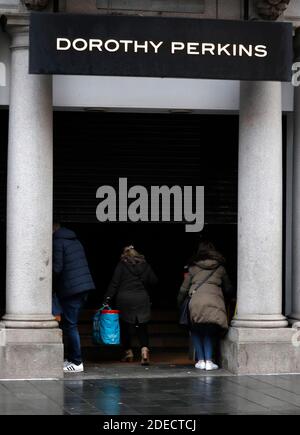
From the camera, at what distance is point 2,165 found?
15680mm

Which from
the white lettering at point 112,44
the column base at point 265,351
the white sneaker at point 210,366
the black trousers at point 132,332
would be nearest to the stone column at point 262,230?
the column base at point 265,351

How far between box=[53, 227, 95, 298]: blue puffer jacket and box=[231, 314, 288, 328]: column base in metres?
2.01

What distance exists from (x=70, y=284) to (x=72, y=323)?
0.51m

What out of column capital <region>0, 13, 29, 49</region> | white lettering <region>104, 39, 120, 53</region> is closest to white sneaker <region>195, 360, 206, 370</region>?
white lettering <region>104, 39, 120, 53</region>

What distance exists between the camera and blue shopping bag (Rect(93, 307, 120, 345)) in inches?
620

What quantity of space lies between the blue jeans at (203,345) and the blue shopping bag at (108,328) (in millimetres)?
1056

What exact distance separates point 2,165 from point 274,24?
13.5ft

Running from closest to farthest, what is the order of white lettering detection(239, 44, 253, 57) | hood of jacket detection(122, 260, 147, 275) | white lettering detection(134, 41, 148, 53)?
1. white lettering detection(134, 41, 148, 53)
2. white lettering detection(239, 44, 253, 57)
3. hood of jacket detection(122, 260, 147, 275)

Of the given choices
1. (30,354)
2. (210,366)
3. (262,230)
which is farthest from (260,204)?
(30,354)

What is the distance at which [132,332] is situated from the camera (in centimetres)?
1645

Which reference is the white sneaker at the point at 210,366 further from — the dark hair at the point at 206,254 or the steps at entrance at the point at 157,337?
the steps at entrance at the point at 157,337

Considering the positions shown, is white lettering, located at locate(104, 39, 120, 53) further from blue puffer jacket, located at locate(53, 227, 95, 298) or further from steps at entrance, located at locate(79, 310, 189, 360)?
steps at entrance, located at locate(79, 310, 189, 360)
